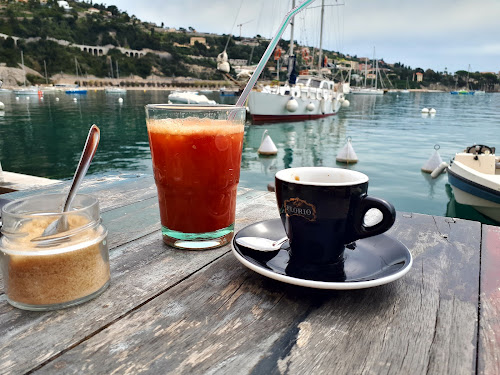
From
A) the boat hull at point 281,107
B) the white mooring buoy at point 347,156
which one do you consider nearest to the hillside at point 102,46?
the boat hull at point 281,107

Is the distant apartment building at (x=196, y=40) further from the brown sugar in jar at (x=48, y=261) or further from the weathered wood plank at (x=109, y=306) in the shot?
the brown sugar in jar at (x=48, y=261)

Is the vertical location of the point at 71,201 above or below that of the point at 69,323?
above

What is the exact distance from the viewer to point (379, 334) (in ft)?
1.82

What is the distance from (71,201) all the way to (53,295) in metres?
0.18

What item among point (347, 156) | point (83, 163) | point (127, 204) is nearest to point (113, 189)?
point (127, 204)

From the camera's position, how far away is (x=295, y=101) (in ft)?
58.2

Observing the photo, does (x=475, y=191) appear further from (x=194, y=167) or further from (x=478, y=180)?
(x=194, y=167)

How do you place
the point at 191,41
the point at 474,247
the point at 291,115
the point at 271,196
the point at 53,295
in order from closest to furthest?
the point at 53,295, the point at 474,247, the point at 271,196, the point at 291,115, the point at 191,41

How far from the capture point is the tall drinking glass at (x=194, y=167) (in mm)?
839

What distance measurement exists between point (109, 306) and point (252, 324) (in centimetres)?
24

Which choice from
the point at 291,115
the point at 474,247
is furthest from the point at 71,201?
the point at 291,115

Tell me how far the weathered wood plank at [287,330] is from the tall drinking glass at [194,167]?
0.14 m

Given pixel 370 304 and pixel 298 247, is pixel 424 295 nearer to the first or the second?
pixel 370 304

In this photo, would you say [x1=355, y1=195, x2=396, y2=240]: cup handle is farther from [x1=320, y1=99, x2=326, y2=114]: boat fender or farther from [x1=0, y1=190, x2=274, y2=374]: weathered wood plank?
[x1=320, y1=99, x2=326, y2=114]: boat fender
